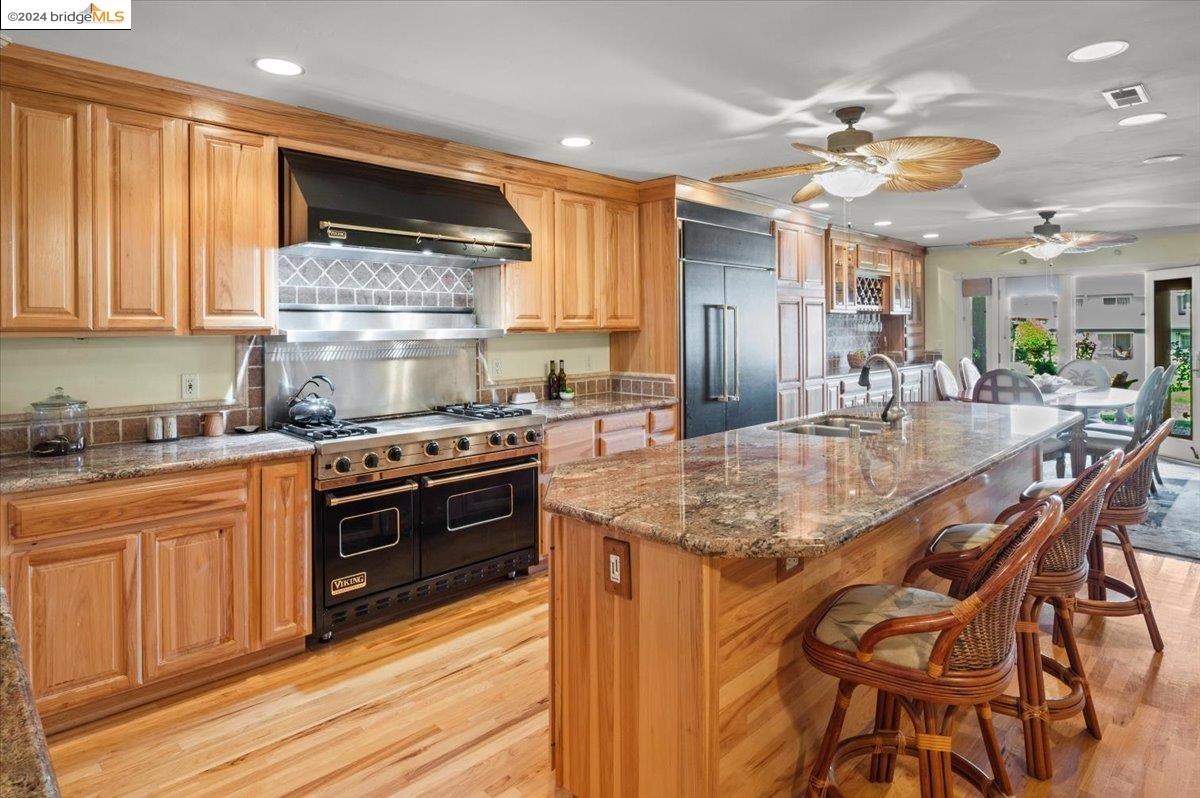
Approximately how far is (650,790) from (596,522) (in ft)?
2.27

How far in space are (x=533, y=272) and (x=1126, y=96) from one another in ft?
9.94

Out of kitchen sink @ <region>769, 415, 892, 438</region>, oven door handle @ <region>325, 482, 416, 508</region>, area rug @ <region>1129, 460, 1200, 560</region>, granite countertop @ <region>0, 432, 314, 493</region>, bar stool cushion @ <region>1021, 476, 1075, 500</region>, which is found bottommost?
area rug @ <region>1129, 460, 1200, 560</region>

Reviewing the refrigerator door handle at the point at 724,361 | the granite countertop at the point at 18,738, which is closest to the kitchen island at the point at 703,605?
the granite countertop at the point at 18,738

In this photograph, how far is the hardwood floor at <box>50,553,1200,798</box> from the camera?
2191 millimetres

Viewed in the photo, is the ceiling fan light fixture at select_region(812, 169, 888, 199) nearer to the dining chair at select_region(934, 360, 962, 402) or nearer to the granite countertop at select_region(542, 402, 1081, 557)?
the granite countertop at select_region(542, 402, 1081, 557)

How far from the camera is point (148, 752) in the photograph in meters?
2.40

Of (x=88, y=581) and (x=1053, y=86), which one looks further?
(x=1053, y=86)

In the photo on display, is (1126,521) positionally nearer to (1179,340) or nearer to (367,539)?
(367,539)

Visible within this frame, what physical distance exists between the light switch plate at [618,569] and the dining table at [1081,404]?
4.59 metres

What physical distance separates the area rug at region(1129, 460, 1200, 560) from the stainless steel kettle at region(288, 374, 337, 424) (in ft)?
16.1

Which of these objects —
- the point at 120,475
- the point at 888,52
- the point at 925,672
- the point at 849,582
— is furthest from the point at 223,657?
the point at 888,52

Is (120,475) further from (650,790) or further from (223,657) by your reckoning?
(650,790)

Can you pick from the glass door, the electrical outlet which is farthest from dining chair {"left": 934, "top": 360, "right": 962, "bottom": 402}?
the electrical outlet

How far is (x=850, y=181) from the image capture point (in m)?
3.22
